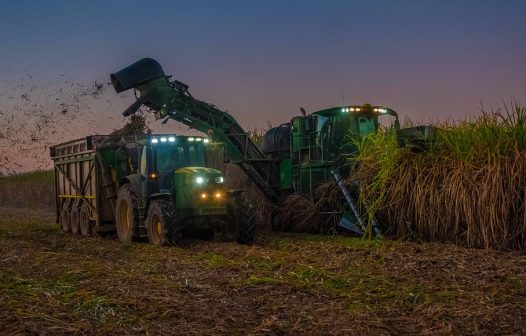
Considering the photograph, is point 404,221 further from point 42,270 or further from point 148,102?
point 148,102

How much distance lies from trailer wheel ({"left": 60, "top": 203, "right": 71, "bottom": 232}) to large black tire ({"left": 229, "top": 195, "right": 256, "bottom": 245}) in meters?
6.87

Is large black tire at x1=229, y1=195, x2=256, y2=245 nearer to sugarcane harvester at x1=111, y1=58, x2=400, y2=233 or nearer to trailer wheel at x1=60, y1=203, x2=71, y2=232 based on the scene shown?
sugarcane harvester at x1=111, y1=58, x2=400, y2=233

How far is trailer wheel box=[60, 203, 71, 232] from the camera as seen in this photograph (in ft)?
57.0

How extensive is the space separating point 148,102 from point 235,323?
10358 millimetres

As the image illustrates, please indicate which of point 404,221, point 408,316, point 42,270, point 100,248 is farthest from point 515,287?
point 100,248

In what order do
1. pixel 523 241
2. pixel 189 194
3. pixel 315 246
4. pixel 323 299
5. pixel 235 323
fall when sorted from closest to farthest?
pixel 235 323, pixel 323 299, pixel 523 241, pixel 315 246, pixel 189 194

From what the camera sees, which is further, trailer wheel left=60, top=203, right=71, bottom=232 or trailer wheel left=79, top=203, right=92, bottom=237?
trailer wheel left=60, top=203, right=71, bottom=232

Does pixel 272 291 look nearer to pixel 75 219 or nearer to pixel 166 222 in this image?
pixel 166 222

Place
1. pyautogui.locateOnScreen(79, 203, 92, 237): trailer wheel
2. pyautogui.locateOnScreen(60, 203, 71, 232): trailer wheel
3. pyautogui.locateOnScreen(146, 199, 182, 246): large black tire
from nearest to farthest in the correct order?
pyautogui.locateOnScreen(146, 199, 182, 246): large black tire
pyautogui.locateOnScreen(79, 203, 92, 237): trailer wheel
pyautogui.locateOnScreen(60, 203, 71, 232): trailer wheel

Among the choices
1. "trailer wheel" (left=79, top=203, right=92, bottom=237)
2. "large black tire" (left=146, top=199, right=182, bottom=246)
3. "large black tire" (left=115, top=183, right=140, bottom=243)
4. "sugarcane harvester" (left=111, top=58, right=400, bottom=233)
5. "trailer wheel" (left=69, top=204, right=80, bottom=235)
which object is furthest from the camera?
"trailer wheel" (left=69, top=204, right=80, bottom=235)

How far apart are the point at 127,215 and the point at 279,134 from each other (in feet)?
16.7

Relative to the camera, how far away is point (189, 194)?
1208 cm

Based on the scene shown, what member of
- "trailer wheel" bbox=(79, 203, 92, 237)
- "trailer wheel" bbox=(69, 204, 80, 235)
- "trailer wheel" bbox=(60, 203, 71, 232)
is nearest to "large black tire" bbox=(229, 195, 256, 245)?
"trailer wheel" bbox=(79, 203, 92, 237)

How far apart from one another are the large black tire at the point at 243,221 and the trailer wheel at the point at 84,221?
16.6ft
